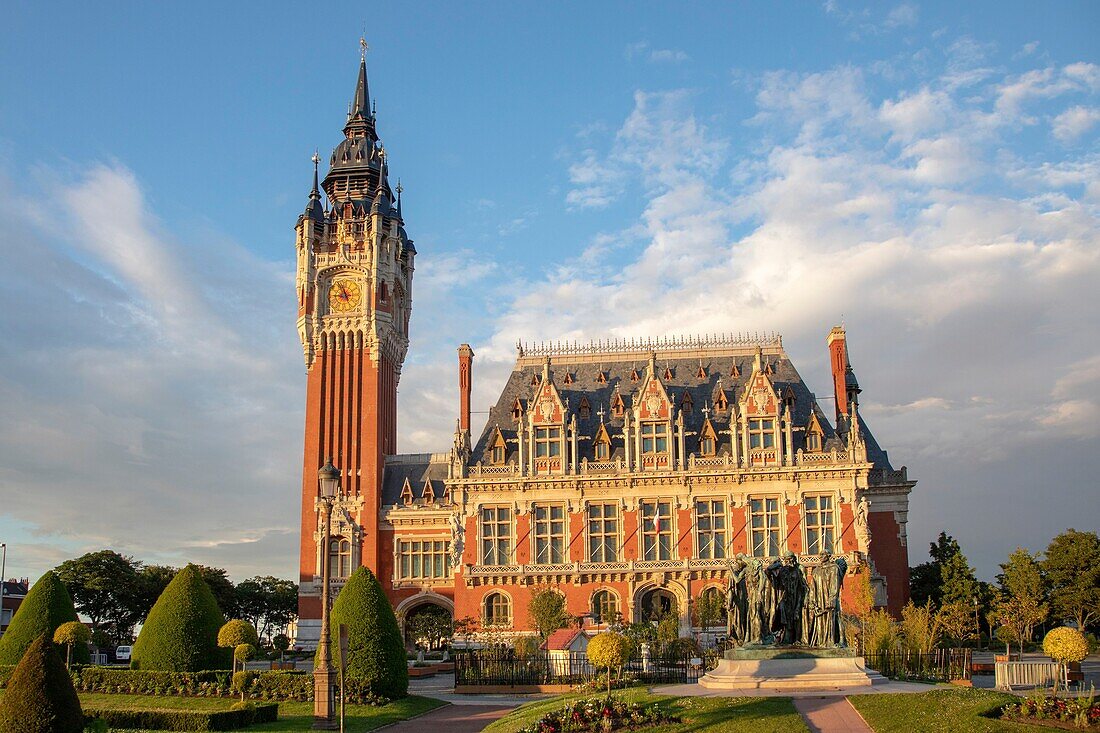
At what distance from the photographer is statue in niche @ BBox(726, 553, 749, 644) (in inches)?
1164

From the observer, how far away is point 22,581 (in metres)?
101

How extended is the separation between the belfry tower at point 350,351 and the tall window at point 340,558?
0.06 meters

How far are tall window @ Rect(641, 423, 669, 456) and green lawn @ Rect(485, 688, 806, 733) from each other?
35.6 m

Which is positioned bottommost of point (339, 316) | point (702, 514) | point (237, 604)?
point (237, 604)

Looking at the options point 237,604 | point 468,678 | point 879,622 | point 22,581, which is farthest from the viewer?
point 22,581

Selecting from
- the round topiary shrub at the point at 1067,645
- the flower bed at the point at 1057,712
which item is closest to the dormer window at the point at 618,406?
the round topiary shrub at the point at 1067,645

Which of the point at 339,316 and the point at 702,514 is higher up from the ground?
the point at 339,316

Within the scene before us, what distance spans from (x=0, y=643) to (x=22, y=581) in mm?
70201

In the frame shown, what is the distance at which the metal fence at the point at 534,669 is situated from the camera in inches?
1471

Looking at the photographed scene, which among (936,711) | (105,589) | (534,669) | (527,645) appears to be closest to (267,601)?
(105,589)

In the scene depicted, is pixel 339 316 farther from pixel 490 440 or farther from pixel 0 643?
pixel 0 643

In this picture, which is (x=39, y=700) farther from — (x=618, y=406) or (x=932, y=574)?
(x=932, y=574)

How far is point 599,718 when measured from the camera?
23484 millimetres

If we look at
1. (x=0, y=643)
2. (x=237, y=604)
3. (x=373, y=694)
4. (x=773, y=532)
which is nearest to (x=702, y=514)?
(x=773, y=532)
